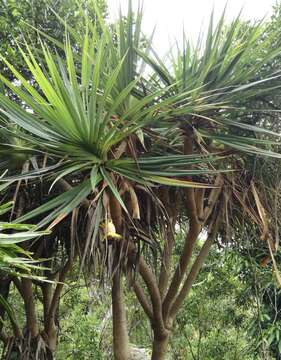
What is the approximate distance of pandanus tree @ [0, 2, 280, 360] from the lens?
6.33 feet

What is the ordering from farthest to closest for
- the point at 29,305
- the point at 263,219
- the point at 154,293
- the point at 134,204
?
1. the point at 29,305
2. the point at 154,293
3. the point at 263,219
4. the point at 134,204

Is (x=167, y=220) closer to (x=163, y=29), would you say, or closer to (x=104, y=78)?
(x=104, y=78)

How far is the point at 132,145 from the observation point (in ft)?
7.12

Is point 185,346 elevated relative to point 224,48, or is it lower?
lower

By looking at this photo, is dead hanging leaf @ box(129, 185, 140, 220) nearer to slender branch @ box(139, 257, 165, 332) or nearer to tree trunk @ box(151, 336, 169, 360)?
slender branch @ box(139, 257, 165, 332)

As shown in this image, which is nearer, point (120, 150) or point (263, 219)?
point (120, 150)

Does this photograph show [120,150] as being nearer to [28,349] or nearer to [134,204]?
[134,204]

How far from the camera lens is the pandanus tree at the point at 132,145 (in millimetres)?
1930

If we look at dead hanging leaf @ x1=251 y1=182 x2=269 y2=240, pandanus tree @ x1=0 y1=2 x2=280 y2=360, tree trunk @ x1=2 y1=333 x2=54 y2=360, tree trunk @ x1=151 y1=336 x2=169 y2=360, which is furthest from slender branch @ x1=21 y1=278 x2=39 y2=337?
dead hanging leaf @ x1=251 y1=182 x2=269 y2=240

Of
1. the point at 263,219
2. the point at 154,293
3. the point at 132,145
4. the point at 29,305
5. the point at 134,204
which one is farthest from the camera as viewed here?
the point at 29,305

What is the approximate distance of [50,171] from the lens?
6.96 feet

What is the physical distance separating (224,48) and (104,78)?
639 millimetres

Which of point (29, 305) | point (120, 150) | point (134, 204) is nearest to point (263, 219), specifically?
point (134, 204)

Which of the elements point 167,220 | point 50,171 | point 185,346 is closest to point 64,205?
point 50,171
